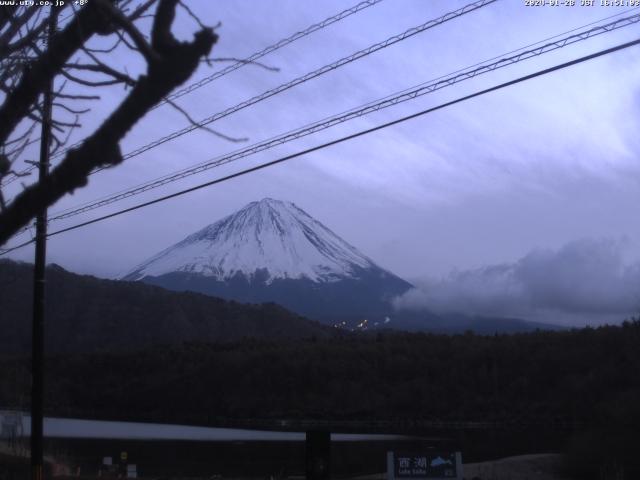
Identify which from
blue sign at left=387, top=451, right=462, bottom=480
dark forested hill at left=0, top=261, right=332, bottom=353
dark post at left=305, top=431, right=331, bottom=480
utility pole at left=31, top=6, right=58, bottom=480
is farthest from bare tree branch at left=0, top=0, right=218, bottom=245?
dark forested hill at left=0, top=261, right=332, bottom=353

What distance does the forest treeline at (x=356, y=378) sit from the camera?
50.1 m

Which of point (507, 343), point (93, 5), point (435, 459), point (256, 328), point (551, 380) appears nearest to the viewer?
point (93, 5)

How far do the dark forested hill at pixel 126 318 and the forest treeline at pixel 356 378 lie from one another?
45.8 ft

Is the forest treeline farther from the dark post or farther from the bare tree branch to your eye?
the bare tree branch

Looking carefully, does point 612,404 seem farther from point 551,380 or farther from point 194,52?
point 194,52

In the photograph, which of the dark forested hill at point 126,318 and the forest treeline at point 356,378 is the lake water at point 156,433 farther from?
the dark forested hill at point 126,318

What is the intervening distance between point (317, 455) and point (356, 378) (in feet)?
155

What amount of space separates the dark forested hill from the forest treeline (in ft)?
45.8

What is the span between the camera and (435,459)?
17.2m

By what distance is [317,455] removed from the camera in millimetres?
13328

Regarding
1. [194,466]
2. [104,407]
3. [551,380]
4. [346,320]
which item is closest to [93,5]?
[194,466]

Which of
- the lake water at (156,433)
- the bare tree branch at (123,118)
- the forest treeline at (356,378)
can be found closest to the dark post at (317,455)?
the bare tree branch at (123,118)

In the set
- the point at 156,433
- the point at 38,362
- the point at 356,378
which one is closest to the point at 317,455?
the point at 38,362

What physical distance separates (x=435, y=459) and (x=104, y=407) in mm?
51190
